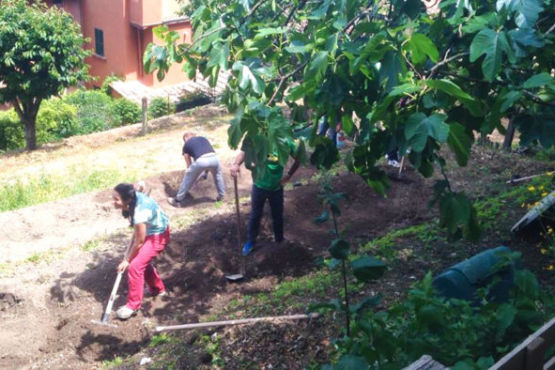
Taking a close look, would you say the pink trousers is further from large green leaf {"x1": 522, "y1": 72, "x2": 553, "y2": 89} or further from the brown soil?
large green leaf {"x1": 522, "y1": 72, "x2": 553, "y2": 89}

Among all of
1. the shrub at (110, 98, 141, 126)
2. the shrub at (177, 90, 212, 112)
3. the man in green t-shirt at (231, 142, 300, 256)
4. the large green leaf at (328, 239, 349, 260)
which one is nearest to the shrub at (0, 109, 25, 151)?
the shrub at (110, 98, 141, 126)

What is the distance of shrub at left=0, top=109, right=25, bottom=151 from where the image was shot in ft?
62.5

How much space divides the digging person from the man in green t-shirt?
225cm

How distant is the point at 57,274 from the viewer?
8484 millimetres

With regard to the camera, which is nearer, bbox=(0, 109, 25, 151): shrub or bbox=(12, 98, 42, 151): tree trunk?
bbox=(12, 98, 42, 151): tree trunk

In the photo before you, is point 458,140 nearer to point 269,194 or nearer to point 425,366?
point 425,366

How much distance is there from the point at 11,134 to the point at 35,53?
14.1 ft

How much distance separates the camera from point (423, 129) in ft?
12.5

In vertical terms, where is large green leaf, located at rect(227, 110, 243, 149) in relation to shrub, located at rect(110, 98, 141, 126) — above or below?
above

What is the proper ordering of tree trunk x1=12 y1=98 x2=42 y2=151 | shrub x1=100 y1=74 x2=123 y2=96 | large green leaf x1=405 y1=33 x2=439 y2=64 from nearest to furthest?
large green leaf x1=405 y1=33 x2=439 y2=64, tree trunk x1=12 y1=98 x2=42 y2=151, shrub x1=100 y1=74 x2=123 y2=96

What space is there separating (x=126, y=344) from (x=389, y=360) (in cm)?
405

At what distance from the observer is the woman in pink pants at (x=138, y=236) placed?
719cm

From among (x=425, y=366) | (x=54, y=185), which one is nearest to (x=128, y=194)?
(x=425, y=366)

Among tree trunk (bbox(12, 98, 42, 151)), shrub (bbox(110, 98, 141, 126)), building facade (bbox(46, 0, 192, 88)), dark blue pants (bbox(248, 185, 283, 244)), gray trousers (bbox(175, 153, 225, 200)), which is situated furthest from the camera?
building facade (bbox(46, 0, 192, 88))
